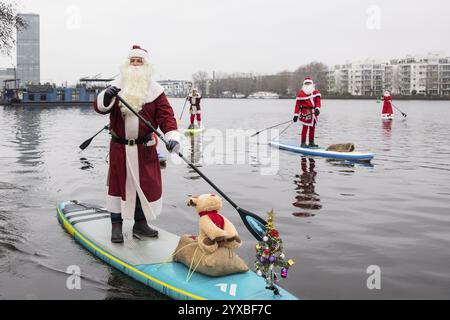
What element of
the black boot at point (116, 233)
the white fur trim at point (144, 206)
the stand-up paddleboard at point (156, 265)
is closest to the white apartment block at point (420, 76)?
the stand-up paddleboard at point (156, 265)

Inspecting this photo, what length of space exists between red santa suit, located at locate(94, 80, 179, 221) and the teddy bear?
0.97 metres

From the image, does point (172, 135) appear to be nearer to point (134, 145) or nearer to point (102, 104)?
point (134, 145)

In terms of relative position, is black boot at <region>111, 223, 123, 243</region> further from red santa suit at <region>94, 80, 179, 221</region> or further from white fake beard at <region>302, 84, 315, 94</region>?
white fake beard at <region>302, 84, 315, 94</region>

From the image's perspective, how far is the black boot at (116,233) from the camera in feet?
20.1

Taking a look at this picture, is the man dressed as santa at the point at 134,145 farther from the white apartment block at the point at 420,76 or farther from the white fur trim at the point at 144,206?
the white apartment block at the point at 420,76

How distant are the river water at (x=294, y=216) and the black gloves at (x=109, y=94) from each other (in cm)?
187

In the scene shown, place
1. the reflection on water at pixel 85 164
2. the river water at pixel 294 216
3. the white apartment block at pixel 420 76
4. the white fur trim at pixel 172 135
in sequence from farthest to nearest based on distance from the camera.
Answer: the white apartment block at pixel 420 76 → the reflection on water at pixel 85 164 → the white fur trim at pixel 172 135 → the river water at pixel 294 216

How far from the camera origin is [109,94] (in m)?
5.66

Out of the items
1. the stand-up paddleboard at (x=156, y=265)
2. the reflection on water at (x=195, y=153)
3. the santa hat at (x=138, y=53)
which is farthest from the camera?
the reflection on water at (x=195, y=153)

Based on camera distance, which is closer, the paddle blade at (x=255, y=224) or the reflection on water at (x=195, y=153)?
the paddle blade at (x=255, y=224)

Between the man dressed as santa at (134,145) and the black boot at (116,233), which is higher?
the man dressed as santa at (134,145)

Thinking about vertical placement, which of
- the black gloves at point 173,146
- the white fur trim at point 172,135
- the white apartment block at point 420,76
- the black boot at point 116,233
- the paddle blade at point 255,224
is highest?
the white apartment block at point 420,76

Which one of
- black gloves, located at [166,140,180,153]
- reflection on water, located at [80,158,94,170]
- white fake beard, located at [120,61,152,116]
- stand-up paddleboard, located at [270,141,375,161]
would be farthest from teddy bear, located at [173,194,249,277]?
stand-up paddleboard, located at [270,141,375,161]

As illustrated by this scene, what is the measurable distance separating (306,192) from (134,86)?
5073mm
